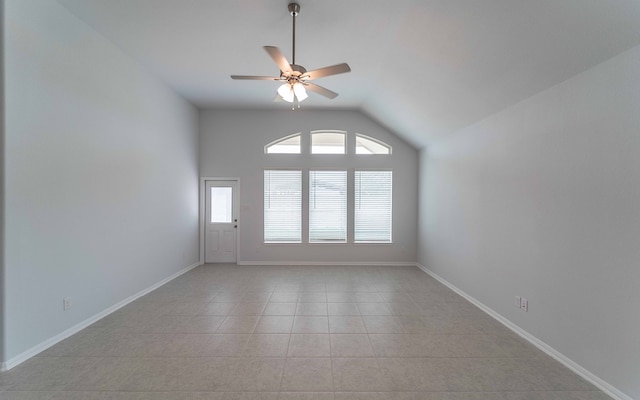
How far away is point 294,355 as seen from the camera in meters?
2.47

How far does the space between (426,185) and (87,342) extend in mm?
5661

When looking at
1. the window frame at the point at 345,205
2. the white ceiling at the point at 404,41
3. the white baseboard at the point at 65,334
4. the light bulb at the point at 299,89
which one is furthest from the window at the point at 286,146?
the white baseboard at the point at 65,334

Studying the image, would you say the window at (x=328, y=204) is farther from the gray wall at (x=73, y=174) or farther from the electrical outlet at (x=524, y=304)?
the electrical outlet at (x=524, y=304)

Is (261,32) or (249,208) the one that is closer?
(261,32)

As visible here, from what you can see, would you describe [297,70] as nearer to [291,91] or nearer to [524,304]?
[291,91]

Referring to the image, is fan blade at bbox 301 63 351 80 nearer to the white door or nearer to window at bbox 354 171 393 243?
window at bbox 354 171 393 243

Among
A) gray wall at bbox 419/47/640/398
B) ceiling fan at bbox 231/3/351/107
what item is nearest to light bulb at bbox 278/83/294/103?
ceiling fan at bbox 231/3/351/107

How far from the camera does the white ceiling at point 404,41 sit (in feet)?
6.75

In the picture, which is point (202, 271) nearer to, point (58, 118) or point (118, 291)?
point (118, 291)

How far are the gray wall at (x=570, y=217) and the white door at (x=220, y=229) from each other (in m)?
4.66

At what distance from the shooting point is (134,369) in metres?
2.27

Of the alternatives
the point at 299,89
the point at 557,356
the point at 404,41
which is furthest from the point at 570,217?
the point at 299,89

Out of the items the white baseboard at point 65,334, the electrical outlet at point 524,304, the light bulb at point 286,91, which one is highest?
the light bulb at point 286,91

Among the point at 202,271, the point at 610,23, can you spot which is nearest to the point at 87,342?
the point at 202,271
